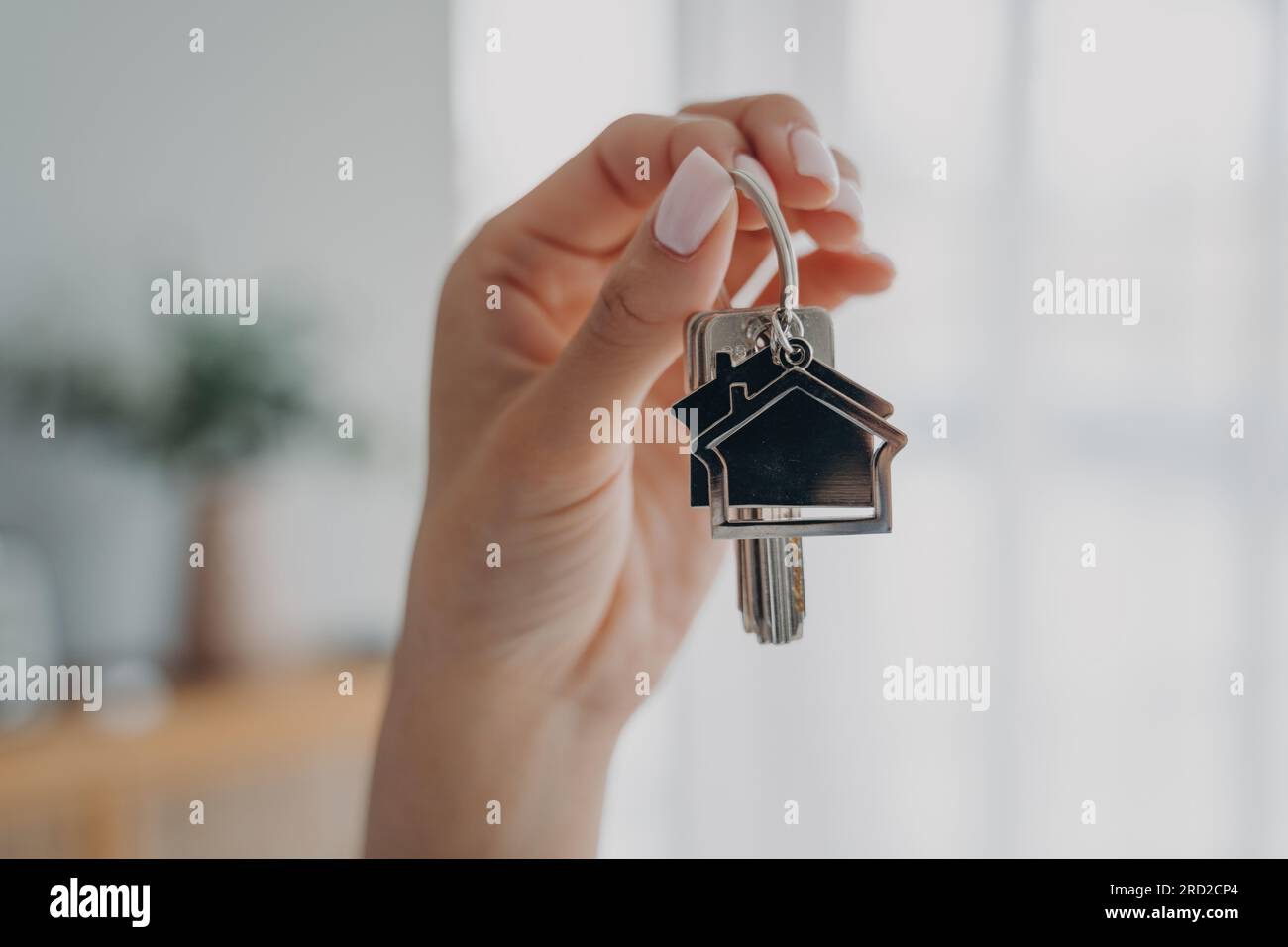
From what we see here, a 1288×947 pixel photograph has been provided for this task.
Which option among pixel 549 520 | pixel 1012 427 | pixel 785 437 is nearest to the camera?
pixel 785 437

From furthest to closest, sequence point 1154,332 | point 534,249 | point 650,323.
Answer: point 1154,332, point 534,249, point 650,323

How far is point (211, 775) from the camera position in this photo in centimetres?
80

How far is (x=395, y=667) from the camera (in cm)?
47

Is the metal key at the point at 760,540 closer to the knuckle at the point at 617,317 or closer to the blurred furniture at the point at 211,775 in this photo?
the knuckle at the point at 617,317

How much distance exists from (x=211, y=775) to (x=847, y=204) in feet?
2.45

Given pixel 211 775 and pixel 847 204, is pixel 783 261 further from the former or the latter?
pixel 211 775

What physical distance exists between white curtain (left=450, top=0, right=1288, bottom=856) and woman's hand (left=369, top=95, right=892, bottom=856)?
30 cm

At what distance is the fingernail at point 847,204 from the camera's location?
372 mm

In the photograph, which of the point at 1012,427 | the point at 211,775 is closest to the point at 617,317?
the point at 1012,427

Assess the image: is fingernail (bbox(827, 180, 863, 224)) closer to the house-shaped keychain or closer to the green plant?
the house-shaped keychain
